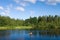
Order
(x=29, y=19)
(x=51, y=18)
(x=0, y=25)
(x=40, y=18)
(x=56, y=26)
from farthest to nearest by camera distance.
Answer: (x=29, y=19) → (x=40, y=18) → (x=51, y=18) → (x=0, y=25) → (x=56, y=26)

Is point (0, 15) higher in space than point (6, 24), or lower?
higher

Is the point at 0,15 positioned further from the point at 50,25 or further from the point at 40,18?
the point at 50,25

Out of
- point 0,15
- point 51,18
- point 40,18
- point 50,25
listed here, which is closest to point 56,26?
point 50,25

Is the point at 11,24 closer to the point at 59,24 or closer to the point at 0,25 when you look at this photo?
the point at 0,25

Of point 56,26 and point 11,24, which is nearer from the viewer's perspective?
point 56,26

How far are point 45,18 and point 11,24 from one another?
23527 millimetres

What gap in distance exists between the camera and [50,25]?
72500 millimetres

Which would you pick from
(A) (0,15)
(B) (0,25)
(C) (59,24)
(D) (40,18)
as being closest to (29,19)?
(D) (40,18)

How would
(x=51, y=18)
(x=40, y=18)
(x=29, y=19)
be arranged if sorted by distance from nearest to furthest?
1. (x=51, y=18)
2. (x=40, y=18)
3. (x=29, y=19)

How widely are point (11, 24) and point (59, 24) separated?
33.6 meters

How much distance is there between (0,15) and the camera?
106 metres

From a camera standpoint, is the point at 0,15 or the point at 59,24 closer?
the point at 59,24

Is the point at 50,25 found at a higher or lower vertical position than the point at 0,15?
lower

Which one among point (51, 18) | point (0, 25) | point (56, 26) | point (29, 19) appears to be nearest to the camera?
point (56, 26)
